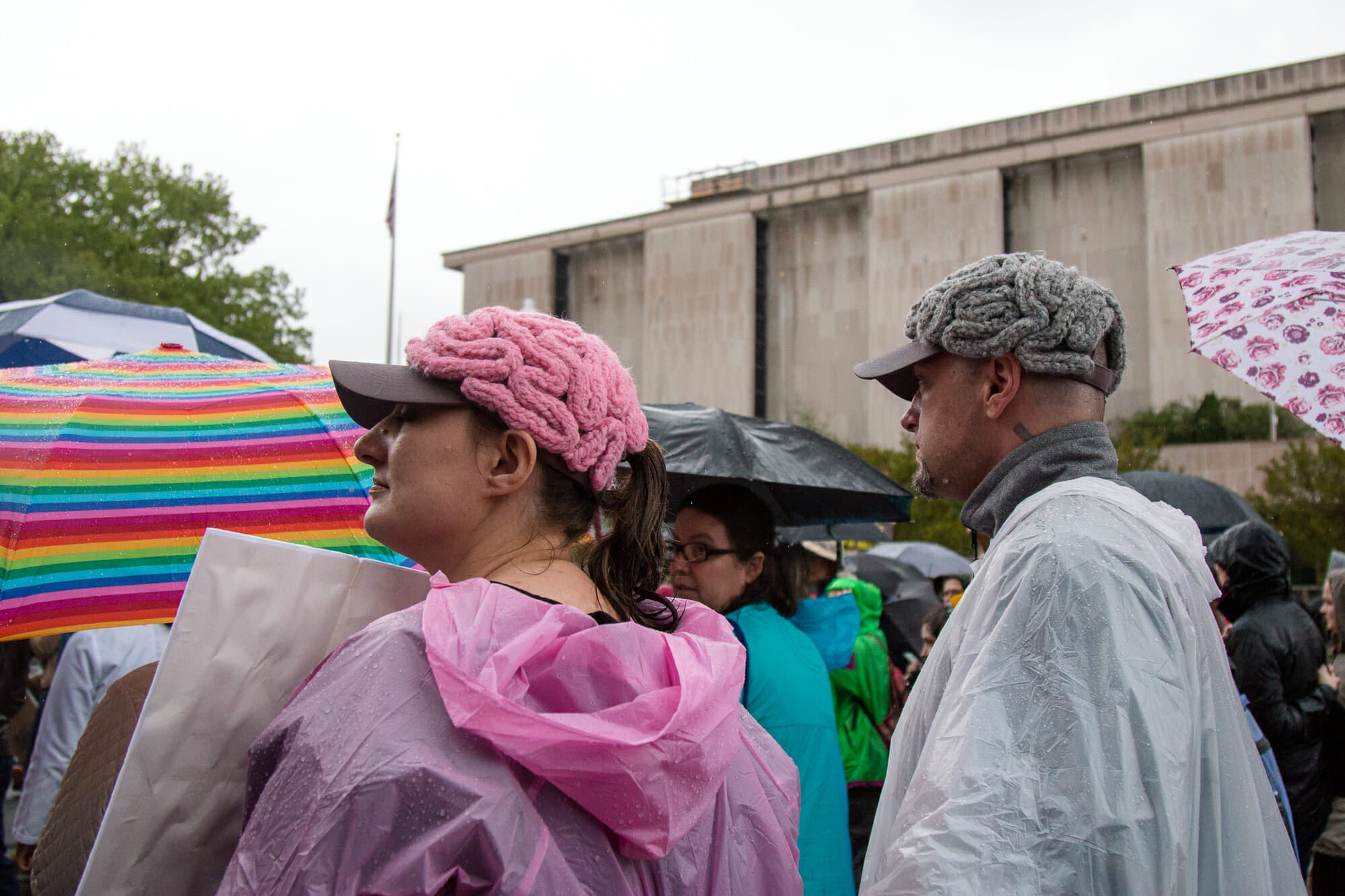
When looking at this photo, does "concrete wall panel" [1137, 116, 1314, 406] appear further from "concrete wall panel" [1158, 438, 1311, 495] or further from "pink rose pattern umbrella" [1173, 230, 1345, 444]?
"pink rose pattern umbrella" [1173, 230, 1345, 444]

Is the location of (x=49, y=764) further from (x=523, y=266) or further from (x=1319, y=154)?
(x=523, y=266)

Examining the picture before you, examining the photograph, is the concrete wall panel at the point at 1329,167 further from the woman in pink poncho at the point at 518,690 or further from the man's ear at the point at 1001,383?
the woman in pink poncho at the point at 518,690

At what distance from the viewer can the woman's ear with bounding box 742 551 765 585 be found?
150 inches

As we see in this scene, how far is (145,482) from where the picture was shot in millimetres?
2377

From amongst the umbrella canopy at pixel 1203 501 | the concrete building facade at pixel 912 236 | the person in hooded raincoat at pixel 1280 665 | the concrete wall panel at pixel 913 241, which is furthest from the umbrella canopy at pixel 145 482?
the concrete wall panel at pixel 913 241

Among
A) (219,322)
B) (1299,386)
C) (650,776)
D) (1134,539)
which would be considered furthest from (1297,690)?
(219,322)

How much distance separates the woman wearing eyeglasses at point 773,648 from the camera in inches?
134

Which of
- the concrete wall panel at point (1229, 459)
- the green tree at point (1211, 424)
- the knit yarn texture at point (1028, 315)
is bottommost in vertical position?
the knit yarn texture at point (1028, 315)

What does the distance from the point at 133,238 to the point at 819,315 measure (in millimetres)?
29631

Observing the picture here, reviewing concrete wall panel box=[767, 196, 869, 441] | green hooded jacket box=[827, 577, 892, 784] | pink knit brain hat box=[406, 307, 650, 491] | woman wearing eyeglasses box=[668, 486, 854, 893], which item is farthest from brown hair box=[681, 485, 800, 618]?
concrete wall panel box=[767, 196, 869, 441]

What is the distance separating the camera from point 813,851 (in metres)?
3.37

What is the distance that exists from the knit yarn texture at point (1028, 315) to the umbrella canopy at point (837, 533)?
2878 mm

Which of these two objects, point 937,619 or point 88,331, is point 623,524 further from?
point 88,331

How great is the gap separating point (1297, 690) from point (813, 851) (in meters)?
2.52
